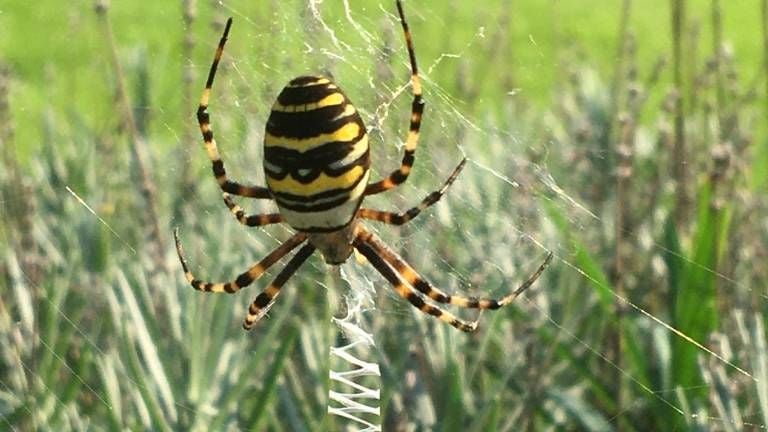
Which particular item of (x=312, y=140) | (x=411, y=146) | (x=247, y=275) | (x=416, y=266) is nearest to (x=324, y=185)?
(x=312, y=140)

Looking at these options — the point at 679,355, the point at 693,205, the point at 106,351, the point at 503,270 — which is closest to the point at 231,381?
the point at 106,351

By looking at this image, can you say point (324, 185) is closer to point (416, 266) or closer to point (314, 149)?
point (314, 149)

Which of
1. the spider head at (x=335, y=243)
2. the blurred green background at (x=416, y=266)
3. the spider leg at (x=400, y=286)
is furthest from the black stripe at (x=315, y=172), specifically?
the spider leg at (x=400, y=286)

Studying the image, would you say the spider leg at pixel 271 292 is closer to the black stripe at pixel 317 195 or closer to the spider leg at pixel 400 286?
the spider leg at pixel 400 286

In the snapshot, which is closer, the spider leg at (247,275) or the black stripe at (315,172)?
the black stripe at (315,172)

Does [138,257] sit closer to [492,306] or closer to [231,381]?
[231,381]

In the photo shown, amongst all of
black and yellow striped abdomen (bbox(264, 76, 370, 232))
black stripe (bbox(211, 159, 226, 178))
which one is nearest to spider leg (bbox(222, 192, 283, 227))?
black stripe (bbox(211, 159, 226, 178))
